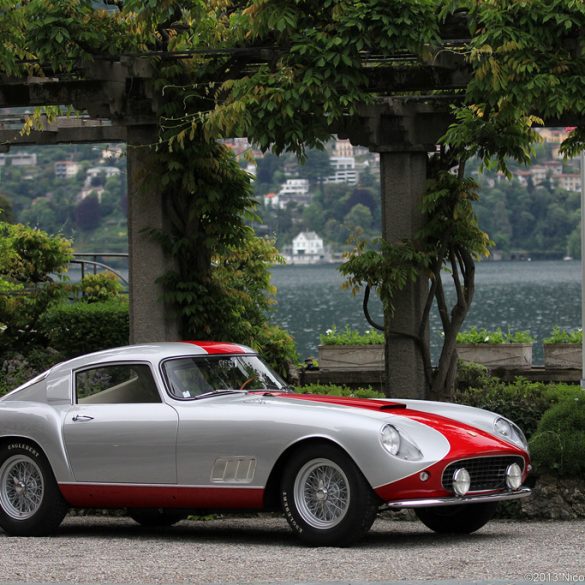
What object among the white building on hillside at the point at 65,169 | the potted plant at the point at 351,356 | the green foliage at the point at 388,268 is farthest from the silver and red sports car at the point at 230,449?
the white building on hillside at the point at 65,169

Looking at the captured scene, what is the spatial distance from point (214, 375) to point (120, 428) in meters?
0.78

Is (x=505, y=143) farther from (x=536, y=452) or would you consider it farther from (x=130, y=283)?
(x=130, y=283)

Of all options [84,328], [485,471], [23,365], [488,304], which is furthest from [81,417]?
[488,304]

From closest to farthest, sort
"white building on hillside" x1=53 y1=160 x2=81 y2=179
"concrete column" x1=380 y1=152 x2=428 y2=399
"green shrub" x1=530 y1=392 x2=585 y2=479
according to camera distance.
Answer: "green shrub" x1=530 y1=392 x2=585 y2=479 < "concrete column" x1=380 y1=152 x2=428 y2=399 < "white building on hillside" x1=53 y1=160 x2=81 y2=179

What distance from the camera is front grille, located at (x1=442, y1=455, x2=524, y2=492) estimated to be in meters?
9.28

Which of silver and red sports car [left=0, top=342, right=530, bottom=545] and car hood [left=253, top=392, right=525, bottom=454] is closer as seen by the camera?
silver and red sports car [left=0, top=342, right=530, bottom=545]

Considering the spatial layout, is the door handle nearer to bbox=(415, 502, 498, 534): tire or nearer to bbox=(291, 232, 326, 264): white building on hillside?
bbox=(415, 502, 498, 534): tire

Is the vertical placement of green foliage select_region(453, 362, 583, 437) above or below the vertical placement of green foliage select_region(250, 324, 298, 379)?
above

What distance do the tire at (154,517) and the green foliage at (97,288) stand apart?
1095 centimetres

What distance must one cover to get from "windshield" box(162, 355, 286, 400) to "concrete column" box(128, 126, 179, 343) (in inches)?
181

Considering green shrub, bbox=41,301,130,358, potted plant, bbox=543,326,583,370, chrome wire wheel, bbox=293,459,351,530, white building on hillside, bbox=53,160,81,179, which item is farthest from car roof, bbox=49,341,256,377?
white building on hillside, bbox=53,160,81,179

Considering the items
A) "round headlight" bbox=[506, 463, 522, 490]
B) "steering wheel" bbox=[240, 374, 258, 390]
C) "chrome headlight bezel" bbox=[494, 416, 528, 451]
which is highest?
"steering wheel" bbox=[240, 374, 258, 390]

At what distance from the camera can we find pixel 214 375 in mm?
10383

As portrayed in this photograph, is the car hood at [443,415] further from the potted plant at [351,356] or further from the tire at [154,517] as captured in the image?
the potted plant at [351,356]
